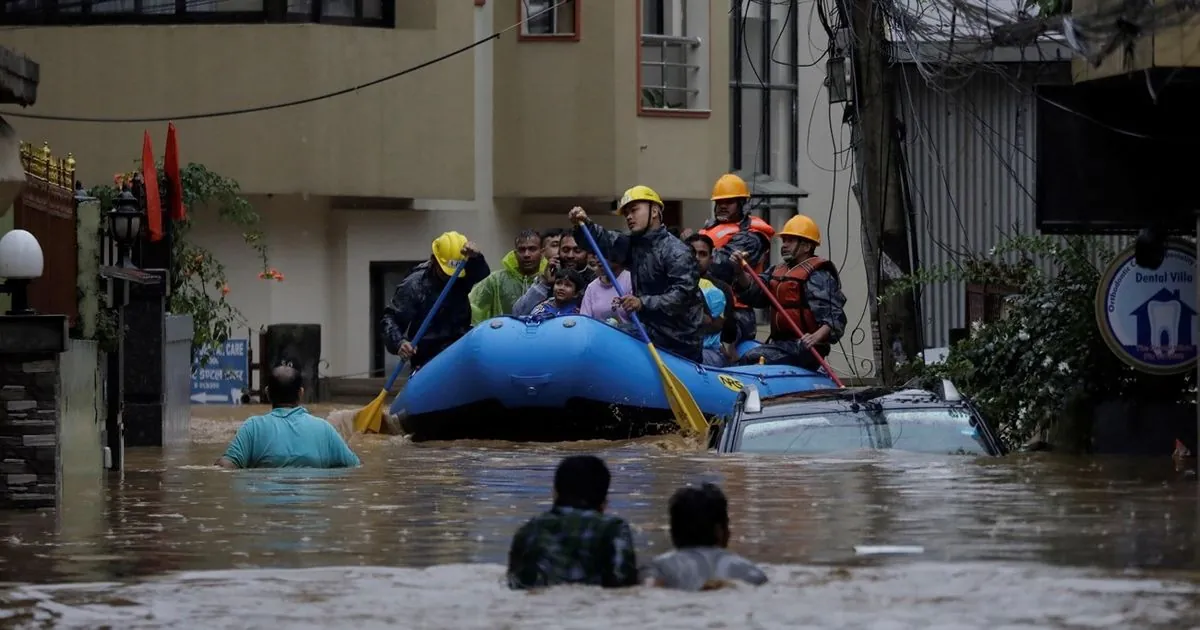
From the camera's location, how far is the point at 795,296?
2053 centimetres

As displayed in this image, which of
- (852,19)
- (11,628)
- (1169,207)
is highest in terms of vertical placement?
(852,19)

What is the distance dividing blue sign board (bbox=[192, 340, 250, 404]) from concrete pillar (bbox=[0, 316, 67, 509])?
12.6 meters

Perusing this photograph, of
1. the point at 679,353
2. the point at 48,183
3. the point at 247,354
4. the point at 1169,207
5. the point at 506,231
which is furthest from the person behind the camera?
the point at 506,231

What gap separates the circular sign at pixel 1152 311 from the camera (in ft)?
52.5

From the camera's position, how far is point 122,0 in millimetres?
27766

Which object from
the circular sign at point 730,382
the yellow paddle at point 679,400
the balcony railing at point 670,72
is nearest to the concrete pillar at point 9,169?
the yellow paddle at point 679,400

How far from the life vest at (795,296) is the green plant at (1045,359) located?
3.71ft

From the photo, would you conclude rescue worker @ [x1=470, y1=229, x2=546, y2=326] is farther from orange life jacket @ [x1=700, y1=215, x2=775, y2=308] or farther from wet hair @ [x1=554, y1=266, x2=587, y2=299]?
orange life jacket @ [x1=700, y1=215, x2=775, y2=308]

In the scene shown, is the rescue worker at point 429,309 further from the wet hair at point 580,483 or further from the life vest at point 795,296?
the wet hair at point 580,483

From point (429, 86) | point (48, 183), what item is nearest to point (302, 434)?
point (48, 183)

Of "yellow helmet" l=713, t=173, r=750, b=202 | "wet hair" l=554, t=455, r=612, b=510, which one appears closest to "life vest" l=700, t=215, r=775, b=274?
"yellow helmet" l=713, t=173, r=750, b=202

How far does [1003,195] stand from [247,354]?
892 cm

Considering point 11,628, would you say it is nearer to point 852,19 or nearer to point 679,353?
point 679,353

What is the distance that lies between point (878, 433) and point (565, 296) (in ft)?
15.9
